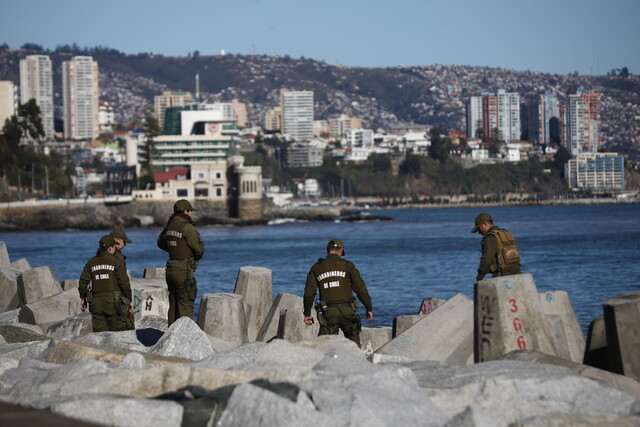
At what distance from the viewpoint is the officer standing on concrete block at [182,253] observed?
10.6 m

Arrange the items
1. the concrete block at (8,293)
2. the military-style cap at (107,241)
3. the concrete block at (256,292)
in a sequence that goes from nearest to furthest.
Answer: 1. the military-style cap at (107,241)
2. the concrete block at (256,292)
3. the concrete block at (8,293)

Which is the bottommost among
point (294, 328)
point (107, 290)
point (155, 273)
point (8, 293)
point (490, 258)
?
point (8, 293)

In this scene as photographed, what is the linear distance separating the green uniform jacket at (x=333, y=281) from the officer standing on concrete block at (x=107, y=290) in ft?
7.08

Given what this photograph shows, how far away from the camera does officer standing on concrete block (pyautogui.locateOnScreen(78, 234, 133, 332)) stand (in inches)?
440

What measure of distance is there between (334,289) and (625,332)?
2.79m

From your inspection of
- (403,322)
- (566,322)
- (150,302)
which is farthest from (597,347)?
(150,302)

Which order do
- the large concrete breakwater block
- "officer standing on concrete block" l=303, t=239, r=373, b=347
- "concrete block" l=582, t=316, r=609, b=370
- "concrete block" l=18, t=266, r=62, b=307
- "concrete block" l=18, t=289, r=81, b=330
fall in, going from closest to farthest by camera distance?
1. the large concrete breakwater block
2. "concrete block" l=582, t=316, r=609, b=370
3. "officer standing on concrete block" l=303, t=239, r=373, b=347
4. "concrete block" l=18, t=289, r=81, b=330
5. "concrete block" l=18, t=266, r=62, b=307

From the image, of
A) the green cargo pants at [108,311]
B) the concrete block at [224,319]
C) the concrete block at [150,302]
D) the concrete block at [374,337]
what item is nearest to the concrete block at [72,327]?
the green cargo pants at [108,311]

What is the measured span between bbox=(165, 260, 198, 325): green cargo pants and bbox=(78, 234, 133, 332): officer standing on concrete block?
60cm

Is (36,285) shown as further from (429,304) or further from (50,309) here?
(429,304)

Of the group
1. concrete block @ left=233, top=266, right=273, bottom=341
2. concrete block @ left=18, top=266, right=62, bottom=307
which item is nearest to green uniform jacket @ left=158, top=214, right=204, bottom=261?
concrete block @ left=233, top=266, right=273, bottom=341

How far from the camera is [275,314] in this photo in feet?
39.1

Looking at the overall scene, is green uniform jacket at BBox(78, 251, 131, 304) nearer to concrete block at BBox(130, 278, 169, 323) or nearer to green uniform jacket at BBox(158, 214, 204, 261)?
green uniform jacket at BBox(158, 214, 204, 261)

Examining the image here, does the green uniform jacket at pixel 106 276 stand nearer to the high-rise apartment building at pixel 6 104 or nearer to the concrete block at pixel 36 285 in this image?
the concrete block at pixel 36 285
